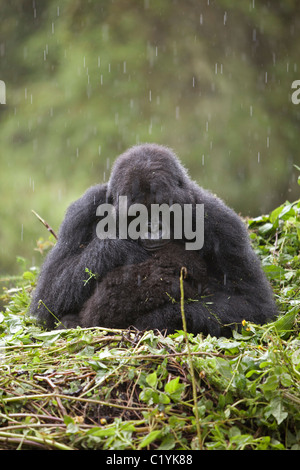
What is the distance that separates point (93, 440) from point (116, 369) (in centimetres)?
41

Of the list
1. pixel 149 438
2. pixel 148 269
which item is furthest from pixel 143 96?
pixel 149 438

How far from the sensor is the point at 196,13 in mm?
9195

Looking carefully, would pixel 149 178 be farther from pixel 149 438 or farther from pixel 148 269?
pixel 149 438

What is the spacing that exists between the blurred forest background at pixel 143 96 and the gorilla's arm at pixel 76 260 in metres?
4.19

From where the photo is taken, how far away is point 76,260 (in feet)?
12.4

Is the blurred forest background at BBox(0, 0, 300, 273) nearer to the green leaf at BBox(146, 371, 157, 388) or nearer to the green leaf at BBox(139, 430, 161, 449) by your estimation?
the green leaf at BBox(146, 371, 157, 388)

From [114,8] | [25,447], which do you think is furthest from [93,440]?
[114,8]

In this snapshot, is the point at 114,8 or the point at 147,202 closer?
the point at 147,202

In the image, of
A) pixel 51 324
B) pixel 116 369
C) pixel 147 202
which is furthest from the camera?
pixel 51 324

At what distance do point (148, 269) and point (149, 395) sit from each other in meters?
1.35

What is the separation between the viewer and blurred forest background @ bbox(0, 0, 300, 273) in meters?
8.32

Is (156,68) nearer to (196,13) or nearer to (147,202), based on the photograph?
(196,13)
